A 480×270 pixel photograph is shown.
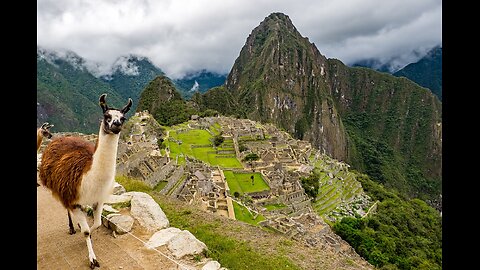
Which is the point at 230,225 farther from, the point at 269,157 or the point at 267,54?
the point at 267,54

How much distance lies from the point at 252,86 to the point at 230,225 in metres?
91.0

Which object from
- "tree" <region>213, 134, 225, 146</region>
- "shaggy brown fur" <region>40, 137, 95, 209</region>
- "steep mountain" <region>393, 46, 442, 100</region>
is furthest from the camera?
"steep mountain" <region>393, 46, 442, 100</region>

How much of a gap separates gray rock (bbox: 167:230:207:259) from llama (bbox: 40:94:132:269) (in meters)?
0.84

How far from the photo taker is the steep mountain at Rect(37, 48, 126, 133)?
31.5m

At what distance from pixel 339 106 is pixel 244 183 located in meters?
127

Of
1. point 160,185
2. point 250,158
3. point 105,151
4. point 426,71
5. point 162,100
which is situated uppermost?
point 426,71

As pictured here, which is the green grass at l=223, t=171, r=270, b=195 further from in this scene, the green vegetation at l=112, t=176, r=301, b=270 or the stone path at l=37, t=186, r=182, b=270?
the stone path at l=37, t=186, r=182, b=270

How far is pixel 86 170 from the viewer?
3.15m

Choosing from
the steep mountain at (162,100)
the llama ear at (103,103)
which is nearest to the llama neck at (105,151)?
the llama ear at (103,103)

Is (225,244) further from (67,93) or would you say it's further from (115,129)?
(67,93)

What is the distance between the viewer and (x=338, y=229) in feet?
66.2

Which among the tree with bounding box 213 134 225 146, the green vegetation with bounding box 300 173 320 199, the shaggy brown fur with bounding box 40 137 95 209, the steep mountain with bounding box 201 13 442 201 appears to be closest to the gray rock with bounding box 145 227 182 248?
the shaggy brown fur with bounding box 40 137 95 209

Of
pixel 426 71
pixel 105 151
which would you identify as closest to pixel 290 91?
pixel 105 151
